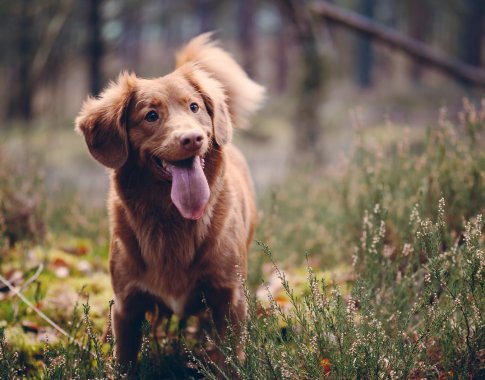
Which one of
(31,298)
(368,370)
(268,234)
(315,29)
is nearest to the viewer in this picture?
(368,370)

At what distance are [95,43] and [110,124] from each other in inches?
419

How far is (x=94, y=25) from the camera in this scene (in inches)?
474

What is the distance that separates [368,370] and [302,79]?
22.8 feet

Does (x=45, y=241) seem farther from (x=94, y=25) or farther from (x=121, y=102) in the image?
(x=94, y=25)

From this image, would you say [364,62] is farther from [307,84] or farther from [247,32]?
[307,84]

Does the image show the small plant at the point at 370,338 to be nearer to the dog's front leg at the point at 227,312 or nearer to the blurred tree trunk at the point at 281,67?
the dog's front leg at the point at 227,312

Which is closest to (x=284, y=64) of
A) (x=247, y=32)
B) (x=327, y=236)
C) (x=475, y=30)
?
(x=247, y=32)

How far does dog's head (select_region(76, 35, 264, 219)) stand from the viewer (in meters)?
2.46

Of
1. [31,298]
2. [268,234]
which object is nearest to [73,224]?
[31,298]

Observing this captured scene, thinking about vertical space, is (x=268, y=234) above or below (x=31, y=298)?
above

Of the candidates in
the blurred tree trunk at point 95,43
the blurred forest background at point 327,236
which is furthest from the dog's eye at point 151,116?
the blurred tree trunk at point 95,43

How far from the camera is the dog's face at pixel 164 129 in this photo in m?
2.46

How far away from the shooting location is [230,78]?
3471mm

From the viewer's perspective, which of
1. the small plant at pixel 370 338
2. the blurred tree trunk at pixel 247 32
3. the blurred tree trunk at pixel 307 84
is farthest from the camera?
the blurred tree trunk at pixel 247 32
